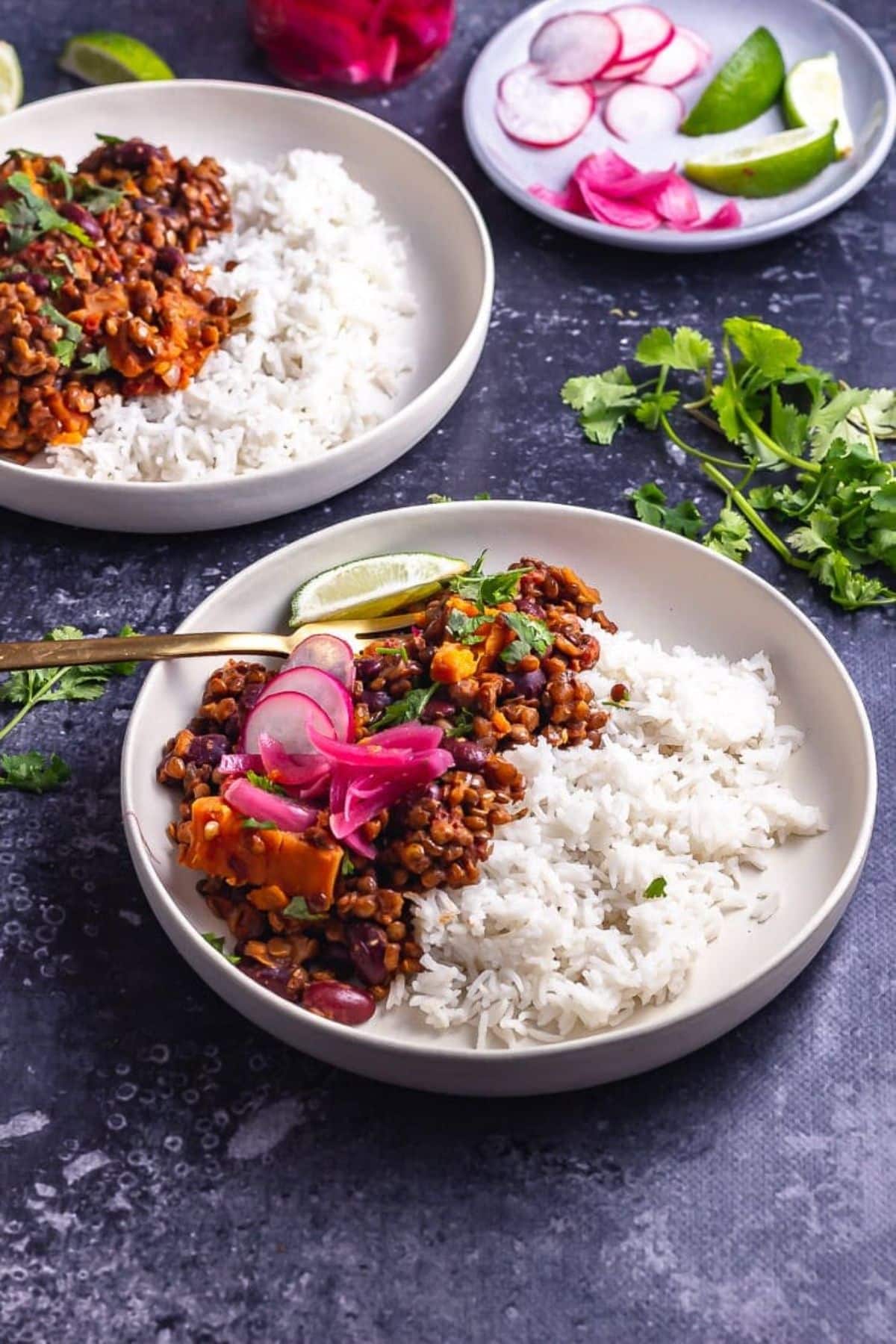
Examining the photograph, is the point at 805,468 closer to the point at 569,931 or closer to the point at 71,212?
the point at 569,931

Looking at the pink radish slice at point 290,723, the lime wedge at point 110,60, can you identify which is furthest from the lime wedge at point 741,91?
the pink radish slice at point 290,723

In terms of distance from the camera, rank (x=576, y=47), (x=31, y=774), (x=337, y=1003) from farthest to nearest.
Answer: (x=576, y=47) < (x=31, y=774) < (x=337, y=1003)

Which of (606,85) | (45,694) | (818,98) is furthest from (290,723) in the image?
(818,98)

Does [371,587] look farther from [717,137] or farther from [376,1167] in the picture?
[717,137]

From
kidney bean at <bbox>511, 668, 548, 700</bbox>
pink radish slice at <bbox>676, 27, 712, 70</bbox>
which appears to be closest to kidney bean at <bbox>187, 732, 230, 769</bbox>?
kidney bean at <bbox>511, 668, 548, 700</bbox>

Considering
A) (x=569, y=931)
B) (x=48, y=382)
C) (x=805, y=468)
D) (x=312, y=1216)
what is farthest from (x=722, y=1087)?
(x=48, y=382)
